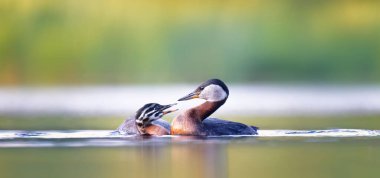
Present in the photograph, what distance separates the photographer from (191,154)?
10.6 metres

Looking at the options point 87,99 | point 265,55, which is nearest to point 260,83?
point 265,55

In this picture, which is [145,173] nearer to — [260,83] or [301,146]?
[301,146]

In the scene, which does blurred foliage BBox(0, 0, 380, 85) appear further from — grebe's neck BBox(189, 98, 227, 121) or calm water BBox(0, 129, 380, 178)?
calm water BBox(0, 129, 380, 178)

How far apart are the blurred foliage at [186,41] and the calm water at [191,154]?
37.3 feet

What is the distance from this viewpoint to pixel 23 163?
9984 mm

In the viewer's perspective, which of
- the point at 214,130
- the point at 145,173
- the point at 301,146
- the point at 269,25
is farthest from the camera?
the point at 269,25

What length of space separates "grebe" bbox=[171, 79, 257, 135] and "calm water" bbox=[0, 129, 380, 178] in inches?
6.5

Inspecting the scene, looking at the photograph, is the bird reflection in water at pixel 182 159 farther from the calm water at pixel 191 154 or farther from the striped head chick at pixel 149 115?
the striped head chick at pixel 149 115

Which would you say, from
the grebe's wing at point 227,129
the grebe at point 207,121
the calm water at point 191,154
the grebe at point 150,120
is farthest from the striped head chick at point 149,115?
the grebe's wing at point 227,129

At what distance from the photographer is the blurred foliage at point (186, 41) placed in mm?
24156

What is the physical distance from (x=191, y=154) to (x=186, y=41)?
48.4 ft

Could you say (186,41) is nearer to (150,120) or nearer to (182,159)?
(150,120)

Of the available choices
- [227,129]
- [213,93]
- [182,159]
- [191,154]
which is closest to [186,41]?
[213,93]

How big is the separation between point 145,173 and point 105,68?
15.3 meters
